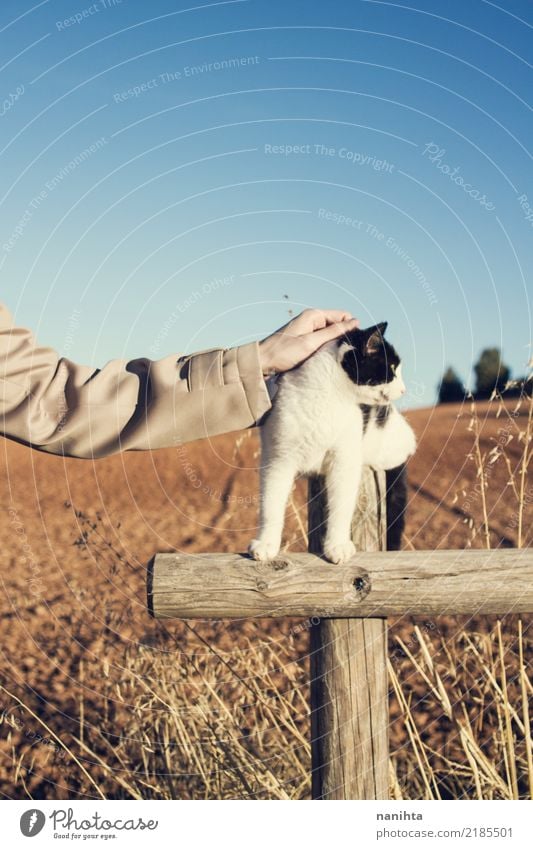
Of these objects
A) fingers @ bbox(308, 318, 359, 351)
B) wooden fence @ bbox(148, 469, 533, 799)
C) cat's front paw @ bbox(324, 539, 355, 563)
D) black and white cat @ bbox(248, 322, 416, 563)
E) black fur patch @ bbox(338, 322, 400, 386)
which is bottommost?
wooden fence @ bbox(148, 469, 533, 799)

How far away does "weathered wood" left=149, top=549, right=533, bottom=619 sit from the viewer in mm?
2125

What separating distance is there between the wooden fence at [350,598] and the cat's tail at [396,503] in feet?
0.76

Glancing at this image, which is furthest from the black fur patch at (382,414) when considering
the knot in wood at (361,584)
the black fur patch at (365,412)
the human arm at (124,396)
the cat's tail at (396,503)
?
the knot in wood at (361,584)

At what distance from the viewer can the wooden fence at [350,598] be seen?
2129 millimetres

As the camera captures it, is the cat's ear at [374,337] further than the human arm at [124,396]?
Yes

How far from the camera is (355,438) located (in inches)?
86.4

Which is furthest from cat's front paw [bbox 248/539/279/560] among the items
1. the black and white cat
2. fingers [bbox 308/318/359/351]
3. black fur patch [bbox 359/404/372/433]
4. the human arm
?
fingers [bbox 308/318/359/351]

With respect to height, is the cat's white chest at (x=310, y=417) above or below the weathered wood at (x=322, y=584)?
above

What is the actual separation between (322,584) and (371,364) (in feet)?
2.15

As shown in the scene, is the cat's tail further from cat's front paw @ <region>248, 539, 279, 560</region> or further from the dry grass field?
cat's front paw @ <region>248, 539, 279, 560</region>

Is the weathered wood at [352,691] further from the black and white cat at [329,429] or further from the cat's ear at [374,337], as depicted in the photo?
the cat's ear at [374,337]

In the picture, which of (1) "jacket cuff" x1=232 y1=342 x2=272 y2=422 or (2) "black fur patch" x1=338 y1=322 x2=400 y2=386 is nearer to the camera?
(1) "jacket cuff" x1=232 y1=342 x2=272 y2=422

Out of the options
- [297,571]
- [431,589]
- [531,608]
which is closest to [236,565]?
[297,571]

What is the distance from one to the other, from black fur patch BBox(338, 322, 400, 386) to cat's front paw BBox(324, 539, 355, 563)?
48 centimetres
